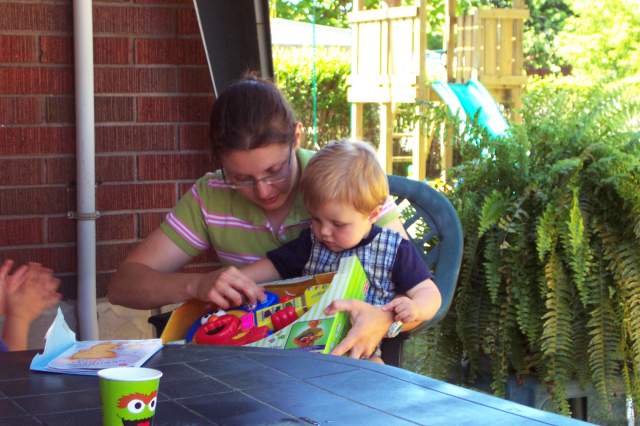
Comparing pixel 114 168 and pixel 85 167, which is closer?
pixel 85 167

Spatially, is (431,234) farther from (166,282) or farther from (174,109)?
(174,109)

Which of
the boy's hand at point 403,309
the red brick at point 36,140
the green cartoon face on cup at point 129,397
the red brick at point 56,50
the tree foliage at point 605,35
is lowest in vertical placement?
the boy's hand at point 403,309

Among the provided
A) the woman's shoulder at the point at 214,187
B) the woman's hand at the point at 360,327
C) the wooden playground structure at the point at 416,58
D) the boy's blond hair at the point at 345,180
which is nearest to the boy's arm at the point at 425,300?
the woman's hand at the point at 360,327

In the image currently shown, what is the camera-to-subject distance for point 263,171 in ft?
8.26

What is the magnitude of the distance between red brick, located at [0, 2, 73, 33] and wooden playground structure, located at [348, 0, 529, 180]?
5.98m

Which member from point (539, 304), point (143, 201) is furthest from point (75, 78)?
point (539, 304)

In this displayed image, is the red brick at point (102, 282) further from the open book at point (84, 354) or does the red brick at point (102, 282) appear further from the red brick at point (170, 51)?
the open book at point (84, 354)

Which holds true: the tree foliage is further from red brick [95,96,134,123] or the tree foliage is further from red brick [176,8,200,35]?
red brick [95,96,134,123]

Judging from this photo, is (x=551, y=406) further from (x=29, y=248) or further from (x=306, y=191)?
(x=29, y=248)

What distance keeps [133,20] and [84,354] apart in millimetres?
2154

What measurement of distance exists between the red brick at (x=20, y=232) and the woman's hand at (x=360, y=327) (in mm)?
1784

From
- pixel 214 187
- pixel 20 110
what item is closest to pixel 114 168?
pixel 20 110

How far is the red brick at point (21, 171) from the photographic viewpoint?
354 cm

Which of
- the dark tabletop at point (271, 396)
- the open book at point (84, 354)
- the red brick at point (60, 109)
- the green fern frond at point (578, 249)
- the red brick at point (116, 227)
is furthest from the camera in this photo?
the red brick at point (116, 227)
